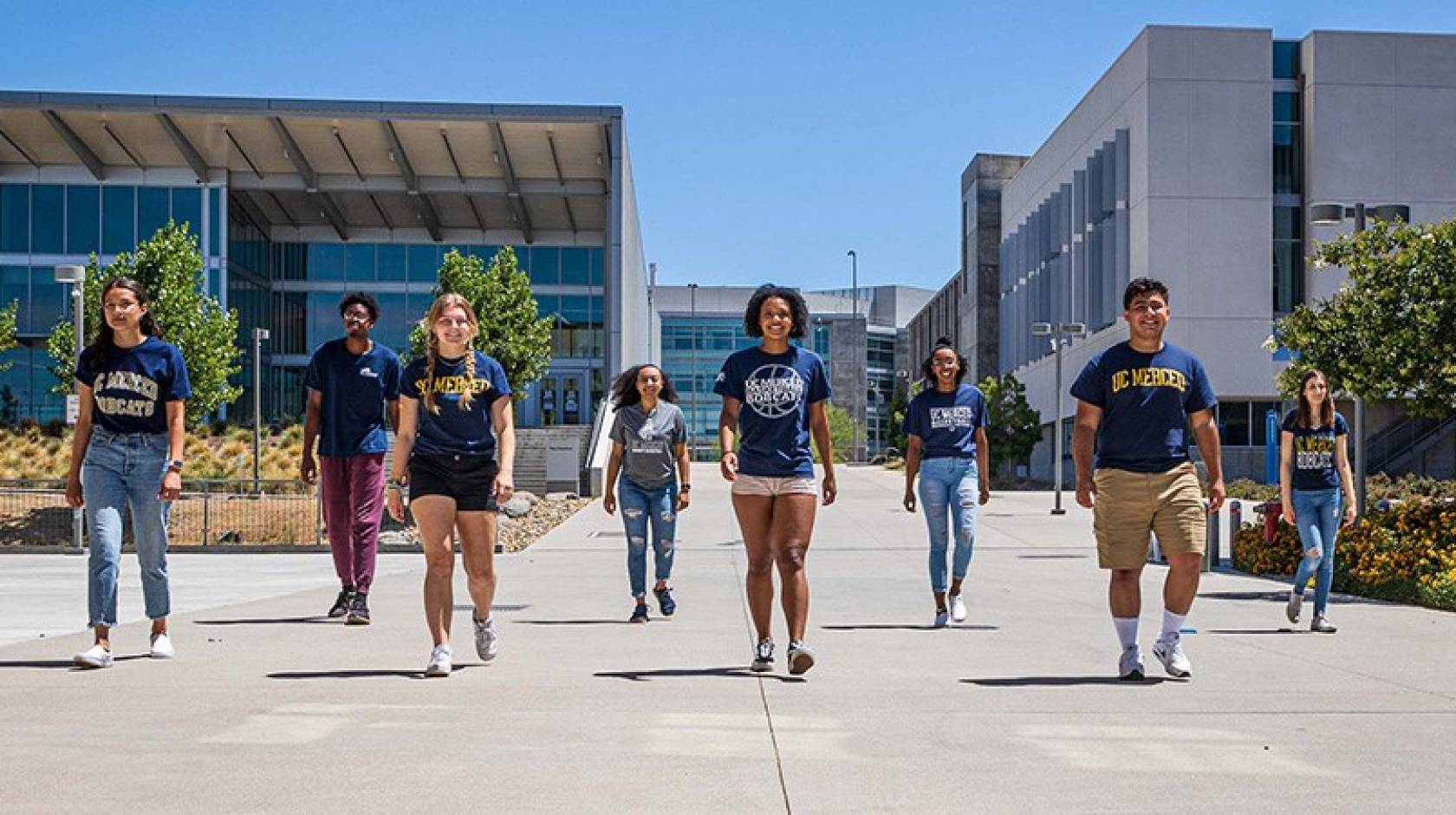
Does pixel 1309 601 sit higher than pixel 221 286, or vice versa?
pixel 221 286

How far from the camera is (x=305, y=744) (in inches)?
217

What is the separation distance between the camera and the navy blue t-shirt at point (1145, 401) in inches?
289

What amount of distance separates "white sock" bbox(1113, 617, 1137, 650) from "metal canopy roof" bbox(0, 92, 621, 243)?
1627 inches

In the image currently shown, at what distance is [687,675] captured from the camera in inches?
298

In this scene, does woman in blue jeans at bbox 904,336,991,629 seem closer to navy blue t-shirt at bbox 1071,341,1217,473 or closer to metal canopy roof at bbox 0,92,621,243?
navy blue t-shirt at bbox 1071,341,1217,473

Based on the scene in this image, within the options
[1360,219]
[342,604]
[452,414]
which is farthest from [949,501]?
[1360,219]

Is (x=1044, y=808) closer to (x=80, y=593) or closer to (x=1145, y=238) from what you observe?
(x=80, y=593)

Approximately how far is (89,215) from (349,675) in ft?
162

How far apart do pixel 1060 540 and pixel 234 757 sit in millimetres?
19609

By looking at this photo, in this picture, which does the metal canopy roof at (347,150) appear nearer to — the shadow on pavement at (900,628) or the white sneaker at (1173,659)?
the shadow on pavement at (900,628)

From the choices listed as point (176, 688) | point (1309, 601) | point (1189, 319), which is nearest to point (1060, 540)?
point (1309, 601)

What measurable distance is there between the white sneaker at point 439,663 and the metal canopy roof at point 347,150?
135 ft

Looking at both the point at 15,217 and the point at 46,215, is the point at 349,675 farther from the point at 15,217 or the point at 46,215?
the point at 15,217

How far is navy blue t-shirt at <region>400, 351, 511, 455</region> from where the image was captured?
7.35 metres
